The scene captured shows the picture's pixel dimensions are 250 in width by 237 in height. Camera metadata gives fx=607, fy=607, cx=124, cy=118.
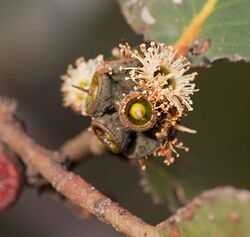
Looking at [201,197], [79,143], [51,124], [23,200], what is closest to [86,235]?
[23,200]

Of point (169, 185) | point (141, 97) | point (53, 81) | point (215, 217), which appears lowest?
point (169, 185)

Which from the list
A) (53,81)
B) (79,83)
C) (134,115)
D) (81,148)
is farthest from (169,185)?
(53,81)

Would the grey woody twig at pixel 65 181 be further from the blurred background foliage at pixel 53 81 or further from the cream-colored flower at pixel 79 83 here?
the blurred background foliage at pixel 53 81

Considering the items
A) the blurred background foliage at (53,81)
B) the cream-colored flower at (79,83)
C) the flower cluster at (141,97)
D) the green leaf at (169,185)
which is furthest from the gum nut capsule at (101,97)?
the blurred background foliage at (53,81)

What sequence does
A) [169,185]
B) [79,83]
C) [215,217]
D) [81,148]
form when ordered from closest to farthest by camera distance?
[215,217]
[79,83]
[81,148]
[169,185]

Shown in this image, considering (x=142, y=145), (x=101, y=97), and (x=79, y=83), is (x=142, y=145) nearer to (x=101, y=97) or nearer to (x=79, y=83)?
(x=101, y=97)

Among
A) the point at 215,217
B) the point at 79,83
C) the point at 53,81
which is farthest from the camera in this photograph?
the point at 53,81

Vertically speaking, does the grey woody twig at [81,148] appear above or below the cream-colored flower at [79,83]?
below
